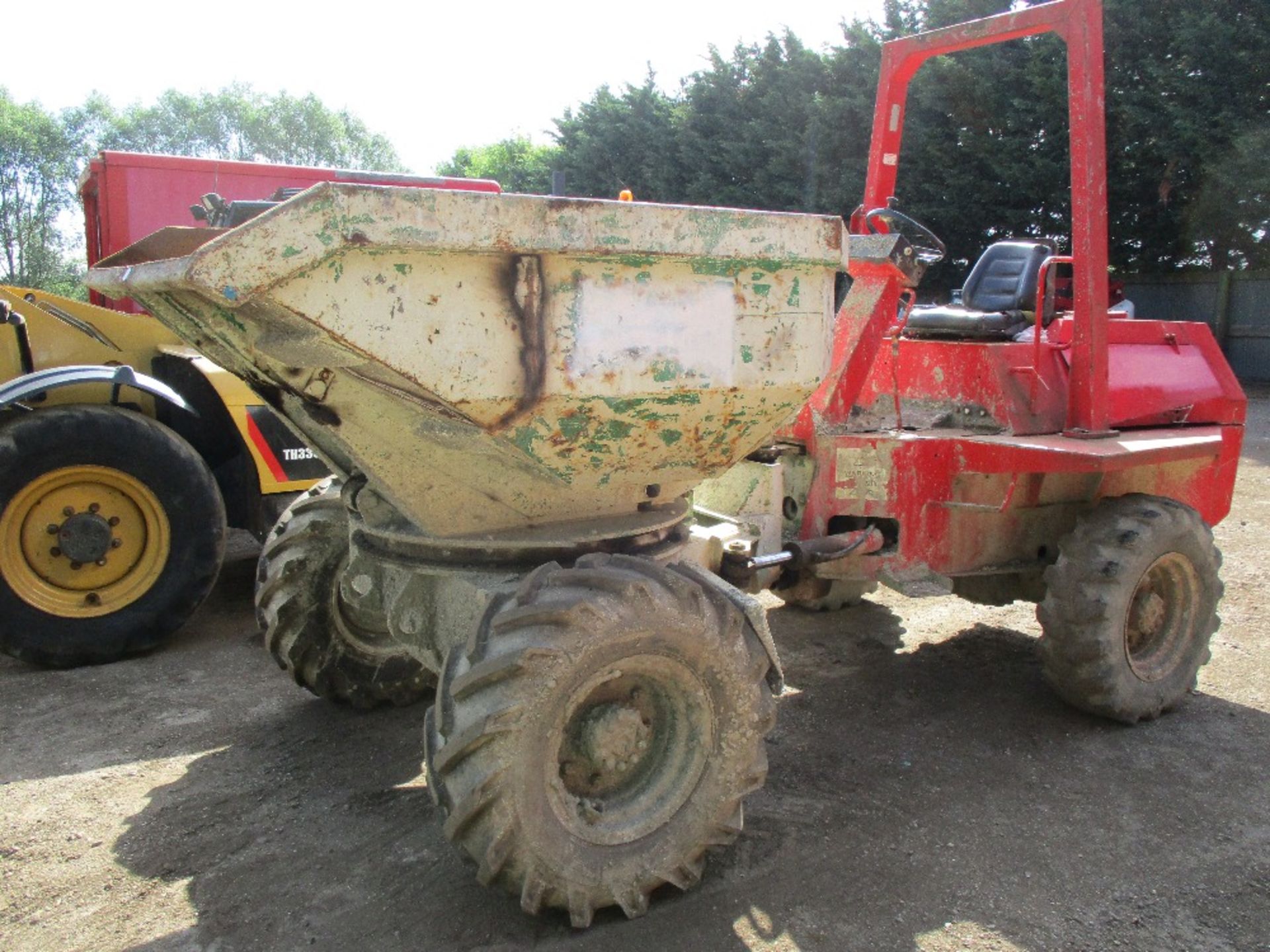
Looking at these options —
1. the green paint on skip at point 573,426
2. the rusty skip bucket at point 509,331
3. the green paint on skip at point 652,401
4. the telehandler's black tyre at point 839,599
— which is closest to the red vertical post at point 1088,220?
the telehandler's black tyre at point 839,599

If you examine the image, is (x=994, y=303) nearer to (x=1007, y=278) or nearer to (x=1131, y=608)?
(x=1007, y=278)

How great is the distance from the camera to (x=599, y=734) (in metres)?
2.76

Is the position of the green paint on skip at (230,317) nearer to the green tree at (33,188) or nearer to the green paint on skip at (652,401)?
the green paint on skip at (652,401)

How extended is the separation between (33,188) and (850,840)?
110ft

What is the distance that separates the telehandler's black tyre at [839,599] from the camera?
523 cm

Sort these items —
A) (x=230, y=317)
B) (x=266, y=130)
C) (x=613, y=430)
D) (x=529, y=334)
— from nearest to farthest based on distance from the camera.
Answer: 1. (x=230, y=317)
2. (x=529, y=334)
3. (x=613, y=430)
4. (x=266, y=130)

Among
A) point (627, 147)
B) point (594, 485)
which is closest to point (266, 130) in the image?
point (627, 147)

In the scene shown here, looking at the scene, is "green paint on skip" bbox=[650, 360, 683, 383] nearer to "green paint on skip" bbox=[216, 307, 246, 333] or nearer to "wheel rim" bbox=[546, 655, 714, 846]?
"wheel rim" bbox=[546, 655, 714, 846]

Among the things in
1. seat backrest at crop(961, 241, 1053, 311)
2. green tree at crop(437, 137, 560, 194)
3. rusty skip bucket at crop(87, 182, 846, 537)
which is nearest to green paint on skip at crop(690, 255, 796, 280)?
rusty skip bucket at crop(87, 182, 846, 537)

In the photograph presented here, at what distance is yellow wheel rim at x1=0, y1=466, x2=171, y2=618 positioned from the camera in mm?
4742

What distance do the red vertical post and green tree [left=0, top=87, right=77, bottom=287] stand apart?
85.8 ft

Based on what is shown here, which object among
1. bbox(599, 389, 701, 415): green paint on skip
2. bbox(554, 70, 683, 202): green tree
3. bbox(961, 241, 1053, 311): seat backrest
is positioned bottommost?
bbox(599, 389, 701, 415): green paint on skip

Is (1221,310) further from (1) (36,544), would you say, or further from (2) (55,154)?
(2) (55,154)

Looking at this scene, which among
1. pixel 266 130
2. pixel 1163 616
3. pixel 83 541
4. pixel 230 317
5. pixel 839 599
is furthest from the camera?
pixel 266 130
